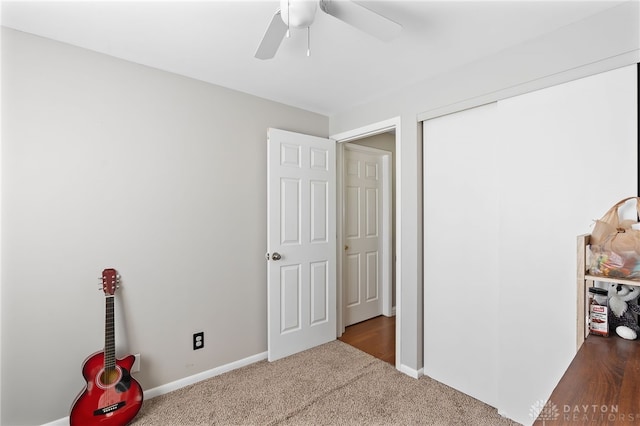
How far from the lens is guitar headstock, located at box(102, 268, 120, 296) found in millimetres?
1932

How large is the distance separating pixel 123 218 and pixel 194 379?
4.29ft

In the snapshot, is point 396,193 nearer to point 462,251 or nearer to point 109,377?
point 462,251

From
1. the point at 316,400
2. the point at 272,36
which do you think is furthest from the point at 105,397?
the point at 272,36

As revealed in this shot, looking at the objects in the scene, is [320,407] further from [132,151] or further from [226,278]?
[132,151]

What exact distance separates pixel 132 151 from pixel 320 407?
213cm

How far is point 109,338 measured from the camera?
1.88 metres

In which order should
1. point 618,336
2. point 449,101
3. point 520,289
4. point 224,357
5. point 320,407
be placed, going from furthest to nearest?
point 224,357 → point 449,101 → point 320,407 → point 520,289 → point 618,336

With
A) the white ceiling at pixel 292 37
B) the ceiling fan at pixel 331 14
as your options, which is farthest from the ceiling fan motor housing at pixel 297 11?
the white ceiling at pixel 292 37

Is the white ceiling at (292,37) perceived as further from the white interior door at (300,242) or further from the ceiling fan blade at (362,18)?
the white interior door at (300,242)

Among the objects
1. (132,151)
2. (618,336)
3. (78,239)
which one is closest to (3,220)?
(78,239)

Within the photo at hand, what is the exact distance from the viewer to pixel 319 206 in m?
2.96

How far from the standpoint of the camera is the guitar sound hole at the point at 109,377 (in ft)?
6.06

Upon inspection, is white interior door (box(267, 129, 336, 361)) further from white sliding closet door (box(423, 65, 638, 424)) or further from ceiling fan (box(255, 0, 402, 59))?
ceiling fan (box(255, 0, 402, 59))

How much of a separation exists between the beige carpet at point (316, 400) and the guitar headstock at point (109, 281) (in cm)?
81
